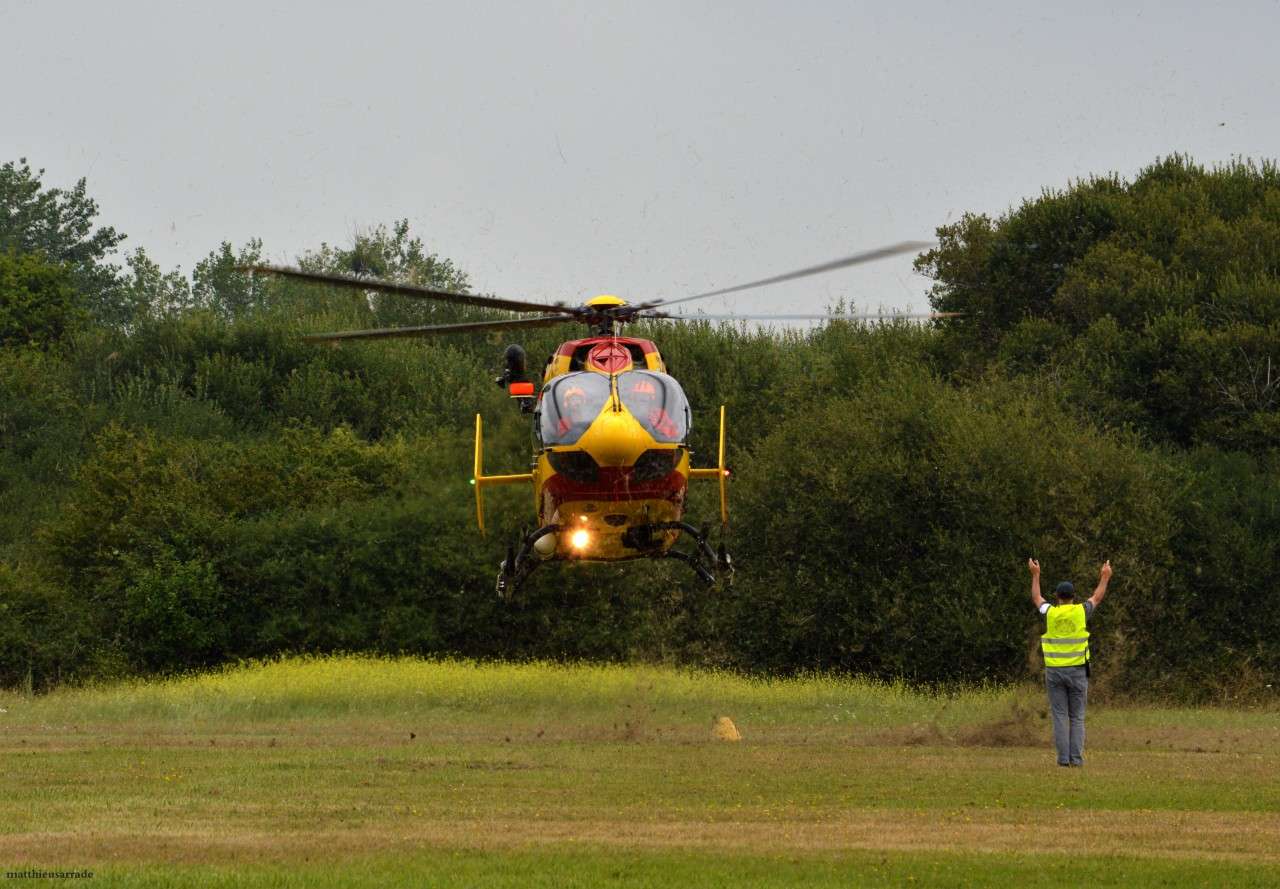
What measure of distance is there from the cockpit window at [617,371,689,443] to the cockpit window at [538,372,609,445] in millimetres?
265

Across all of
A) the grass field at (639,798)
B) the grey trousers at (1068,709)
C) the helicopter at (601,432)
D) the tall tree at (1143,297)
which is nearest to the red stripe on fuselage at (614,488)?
the helicopter at (601,432)

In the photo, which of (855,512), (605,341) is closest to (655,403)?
(605,341)

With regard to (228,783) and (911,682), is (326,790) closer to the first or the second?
(228,783)

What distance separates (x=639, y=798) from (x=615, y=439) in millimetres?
5749

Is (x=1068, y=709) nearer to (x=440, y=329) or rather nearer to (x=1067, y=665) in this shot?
(x=1067, y=665)

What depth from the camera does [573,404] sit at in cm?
2183

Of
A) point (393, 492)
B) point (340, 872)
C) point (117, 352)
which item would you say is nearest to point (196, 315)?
point (117, 352)

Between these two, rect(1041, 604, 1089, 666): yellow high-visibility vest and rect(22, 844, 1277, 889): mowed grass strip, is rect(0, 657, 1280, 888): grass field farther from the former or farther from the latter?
rect(1041, 604, 1089, 666): yellow high-visibility vest

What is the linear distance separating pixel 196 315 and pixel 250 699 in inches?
1776

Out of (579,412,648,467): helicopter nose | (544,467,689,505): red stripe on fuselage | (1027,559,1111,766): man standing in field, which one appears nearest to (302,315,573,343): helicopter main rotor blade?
(579,412,648,467): helicopter nose

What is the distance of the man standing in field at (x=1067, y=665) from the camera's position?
65.3 feet

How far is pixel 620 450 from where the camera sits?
21.5 m

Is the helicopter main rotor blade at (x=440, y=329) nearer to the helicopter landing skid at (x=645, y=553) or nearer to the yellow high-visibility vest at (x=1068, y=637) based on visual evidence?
the helicopter landing skid at (x=645, y=553)

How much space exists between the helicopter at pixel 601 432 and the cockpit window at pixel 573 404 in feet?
0.04
